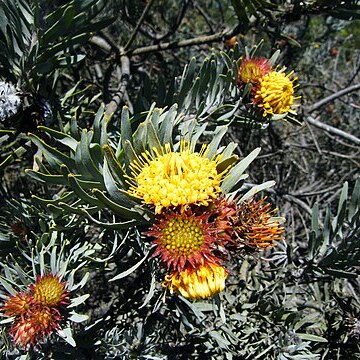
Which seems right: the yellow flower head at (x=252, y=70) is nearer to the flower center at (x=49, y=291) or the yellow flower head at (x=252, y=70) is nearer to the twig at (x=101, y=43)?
the flower center at (x=49, y=291)

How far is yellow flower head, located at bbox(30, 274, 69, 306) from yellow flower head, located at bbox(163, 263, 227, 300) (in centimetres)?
36

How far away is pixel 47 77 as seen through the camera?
1.78 metres

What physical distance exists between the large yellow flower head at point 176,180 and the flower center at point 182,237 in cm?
5

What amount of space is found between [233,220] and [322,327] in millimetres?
881

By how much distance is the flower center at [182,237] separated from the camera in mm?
1133

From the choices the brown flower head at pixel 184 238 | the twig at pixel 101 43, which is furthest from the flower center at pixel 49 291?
the twig at pixel 101 43

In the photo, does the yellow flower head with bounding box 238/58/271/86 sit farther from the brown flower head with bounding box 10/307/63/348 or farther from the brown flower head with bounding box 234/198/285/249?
the brown flower head with bounding box 10/307/63/348

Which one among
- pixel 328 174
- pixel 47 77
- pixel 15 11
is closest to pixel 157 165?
pixel 15 11

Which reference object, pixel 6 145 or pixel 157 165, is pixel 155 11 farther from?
pixel 157 165

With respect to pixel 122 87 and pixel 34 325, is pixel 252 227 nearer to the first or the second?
pixel 34 325

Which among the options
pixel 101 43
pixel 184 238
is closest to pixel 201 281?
pixel 184 238

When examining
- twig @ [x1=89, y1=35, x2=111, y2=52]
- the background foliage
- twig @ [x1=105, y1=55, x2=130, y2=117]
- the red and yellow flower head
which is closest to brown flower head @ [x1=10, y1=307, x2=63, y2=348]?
the red and yellow flower head

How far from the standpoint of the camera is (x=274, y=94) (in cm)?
152

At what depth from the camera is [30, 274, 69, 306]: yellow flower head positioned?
1.26m
